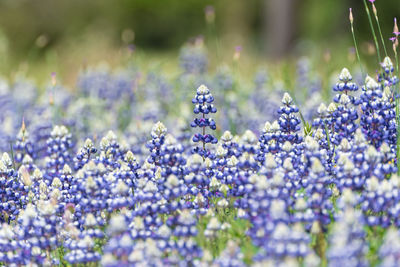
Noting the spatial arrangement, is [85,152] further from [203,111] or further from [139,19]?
[139,19]

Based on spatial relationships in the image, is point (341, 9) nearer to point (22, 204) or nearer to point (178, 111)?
point (178, 111)

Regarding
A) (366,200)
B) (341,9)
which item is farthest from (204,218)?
(341,9)

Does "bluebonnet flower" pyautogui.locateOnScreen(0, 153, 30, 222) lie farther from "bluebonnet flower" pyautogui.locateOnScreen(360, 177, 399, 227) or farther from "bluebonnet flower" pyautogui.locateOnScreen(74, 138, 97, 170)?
"bluebonnet flower" pyautogui.locateOnScreen(360, 177, 399, 227)

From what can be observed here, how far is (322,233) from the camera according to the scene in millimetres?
4086

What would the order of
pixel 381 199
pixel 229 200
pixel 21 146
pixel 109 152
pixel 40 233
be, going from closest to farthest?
pixel 381 199 → pixel 40 233 → pixel 229 200 → pixel 109 152 → pixel 21 146

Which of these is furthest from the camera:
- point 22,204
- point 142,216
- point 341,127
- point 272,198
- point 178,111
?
point 178,111

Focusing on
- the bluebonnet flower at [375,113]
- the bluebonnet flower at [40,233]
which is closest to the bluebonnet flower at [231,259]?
→ the bluebonnet flower at [40,233]

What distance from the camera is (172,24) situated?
40219 mm

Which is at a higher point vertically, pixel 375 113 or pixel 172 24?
pixel 172 24

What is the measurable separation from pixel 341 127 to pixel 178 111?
516cm

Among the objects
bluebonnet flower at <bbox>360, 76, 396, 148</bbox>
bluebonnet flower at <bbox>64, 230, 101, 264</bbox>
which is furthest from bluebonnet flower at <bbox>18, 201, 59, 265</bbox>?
bluebonnet flower at <bbox>360, 76, 396, 148</bbox>

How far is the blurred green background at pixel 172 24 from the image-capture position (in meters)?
21.9

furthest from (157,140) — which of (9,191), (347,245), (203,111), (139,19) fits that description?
(139,19)

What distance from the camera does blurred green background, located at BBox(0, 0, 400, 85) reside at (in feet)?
72.0
